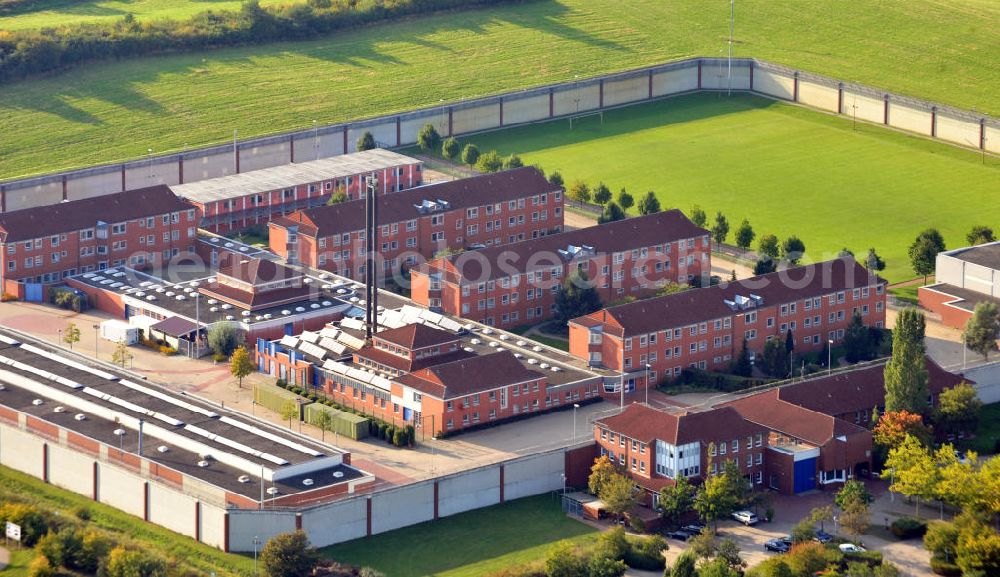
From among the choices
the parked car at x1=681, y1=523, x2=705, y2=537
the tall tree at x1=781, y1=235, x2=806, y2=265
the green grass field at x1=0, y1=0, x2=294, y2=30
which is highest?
the green grass field at x1=0, y1=0, x2=294, y2=30

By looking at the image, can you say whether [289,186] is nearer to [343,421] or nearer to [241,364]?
[241,364]

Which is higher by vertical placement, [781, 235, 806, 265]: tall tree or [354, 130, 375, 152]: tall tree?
[354, 130, 375, 152]: tall tree

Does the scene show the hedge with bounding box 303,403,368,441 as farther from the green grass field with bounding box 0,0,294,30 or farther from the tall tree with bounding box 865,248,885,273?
the green grass field with bounding box 0,0,294,30

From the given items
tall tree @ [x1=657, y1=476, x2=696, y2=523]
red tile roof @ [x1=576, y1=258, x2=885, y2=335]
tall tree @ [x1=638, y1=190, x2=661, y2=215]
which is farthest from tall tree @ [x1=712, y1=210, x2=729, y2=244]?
tall tree @ [x1=657, y1=476, x2=696, y2=523]

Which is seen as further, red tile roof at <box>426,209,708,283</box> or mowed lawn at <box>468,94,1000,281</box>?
mowed lawn at <box>468,94,1000,281</box>

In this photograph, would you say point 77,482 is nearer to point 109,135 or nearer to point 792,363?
point 792,363

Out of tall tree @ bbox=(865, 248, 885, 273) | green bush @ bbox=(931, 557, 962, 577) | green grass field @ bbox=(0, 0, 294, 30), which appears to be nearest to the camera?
green bush @ bbox=(931, 557, 962, 577)

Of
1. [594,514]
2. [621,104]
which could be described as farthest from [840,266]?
[621,104]
